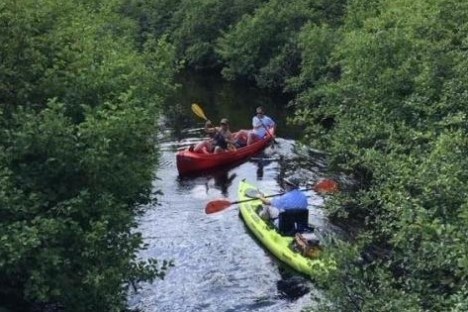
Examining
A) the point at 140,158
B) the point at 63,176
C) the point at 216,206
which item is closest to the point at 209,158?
the point at 216,206

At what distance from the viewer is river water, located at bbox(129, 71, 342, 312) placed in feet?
43.0

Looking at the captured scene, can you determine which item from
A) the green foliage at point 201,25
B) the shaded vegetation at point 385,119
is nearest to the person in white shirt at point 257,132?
the shaded vegetation at point 385,119

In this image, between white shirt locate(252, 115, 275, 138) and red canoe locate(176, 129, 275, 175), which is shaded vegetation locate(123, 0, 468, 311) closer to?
white shirt locate(252, 115, 275, 138)

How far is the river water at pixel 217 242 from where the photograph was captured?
1310 centimetres

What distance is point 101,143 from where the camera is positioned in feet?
33.6

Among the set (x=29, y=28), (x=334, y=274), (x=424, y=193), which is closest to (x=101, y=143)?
(x=29, y=28)

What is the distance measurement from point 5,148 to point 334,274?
5101 millimetres

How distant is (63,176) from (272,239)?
586 cm

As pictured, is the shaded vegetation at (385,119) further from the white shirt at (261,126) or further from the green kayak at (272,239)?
the white shirt at (261,126)

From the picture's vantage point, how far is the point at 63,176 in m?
10.4

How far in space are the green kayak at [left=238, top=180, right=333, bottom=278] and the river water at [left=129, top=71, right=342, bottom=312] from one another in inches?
7.1

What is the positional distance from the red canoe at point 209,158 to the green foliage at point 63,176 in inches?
301

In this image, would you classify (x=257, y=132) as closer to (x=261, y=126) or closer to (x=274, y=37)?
(x=261, y=126)

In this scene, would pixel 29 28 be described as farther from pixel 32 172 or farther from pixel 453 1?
pixel 453 1
